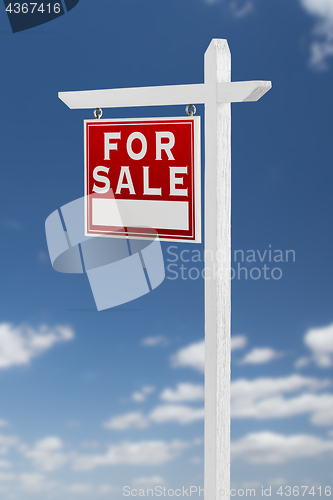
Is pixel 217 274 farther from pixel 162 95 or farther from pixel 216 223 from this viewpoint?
pixel 162 95

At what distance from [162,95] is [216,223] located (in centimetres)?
52

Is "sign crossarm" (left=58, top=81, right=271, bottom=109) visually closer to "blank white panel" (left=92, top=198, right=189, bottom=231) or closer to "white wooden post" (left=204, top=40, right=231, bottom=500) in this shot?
"white wooden post" (left=204, top=40, right=231, bottom=500)

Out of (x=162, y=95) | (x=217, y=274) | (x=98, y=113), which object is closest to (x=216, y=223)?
(x=217, y=274)

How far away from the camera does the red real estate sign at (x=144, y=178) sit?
76.7 inches

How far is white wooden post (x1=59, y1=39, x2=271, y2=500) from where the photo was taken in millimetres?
1872

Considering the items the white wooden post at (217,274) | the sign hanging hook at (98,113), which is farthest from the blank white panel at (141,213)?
the sign hanging hook at (98,113)

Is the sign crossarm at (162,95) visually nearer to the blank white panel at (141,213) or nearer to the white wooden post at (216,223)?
the white wooden post at (216,223)

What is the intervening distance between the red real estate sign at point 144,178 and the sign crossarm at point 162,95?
7 centimetres

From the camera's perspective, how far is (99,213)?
2137 millimetres

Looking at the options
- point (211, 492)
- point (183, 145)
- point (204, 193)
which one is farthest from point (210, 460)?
point (183, 145)

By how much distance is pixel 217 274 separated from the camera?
1920 millimetres

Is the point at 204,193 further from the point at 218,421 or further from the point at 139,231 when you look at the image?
the point at 218,421

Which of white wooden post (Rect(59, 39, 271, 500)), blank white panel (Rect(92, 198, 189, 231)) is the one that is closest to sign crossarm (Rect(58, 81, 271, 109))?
white wooden post (Rect(59, 39, 271, 500))

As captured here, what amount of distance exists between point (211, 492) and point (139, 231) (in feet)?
3.30
